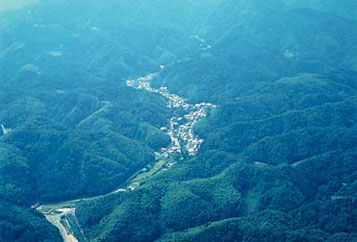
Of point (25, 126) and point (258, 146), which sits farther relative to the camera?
point (25, 126)

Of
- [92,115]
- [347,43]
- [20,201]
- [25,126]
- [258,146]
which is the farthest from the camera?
[347,43]

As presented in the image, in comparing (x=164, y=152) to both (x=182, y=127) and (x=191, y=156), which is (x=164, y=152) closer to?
(x=191, y=156)

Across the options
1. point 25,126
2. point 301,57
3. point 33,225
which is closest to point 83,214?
point 33,225

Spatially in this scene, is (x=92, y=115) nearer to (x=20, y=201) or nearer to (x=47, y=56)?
(x=20, y=201)

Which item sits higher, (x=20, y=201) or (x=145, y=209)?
(x=145, y=209)

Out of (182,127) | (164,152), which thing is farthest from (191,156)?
(182,127)

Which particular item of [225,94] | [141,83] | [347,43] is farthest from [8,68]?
[347,43]

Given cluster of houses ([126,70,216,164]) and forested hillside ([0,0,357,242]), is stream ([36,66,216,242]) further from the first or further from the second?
forested hillside ([0,0,357,242])

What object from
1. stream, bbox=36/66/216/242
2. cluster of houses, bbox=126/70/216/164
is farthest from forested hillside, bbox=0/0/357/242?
cluster of houses, bbox=126/70/216/164

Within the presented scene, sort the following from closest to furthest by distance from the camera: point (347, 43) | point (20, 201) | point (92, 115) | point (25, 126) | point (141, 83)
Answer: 1. point (20, 201)
2. point (25, 126)
3. point (92, 115)
4. point (141, 83)
5. point (347, 43)
